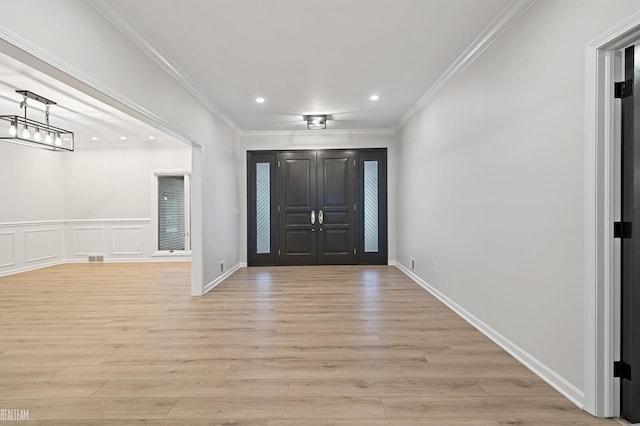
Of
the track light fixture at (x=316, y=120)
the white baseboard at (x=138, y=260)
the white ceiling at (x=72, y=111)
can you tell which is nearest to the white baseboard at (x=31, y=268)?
the white baseboard at (x=138, y=260)

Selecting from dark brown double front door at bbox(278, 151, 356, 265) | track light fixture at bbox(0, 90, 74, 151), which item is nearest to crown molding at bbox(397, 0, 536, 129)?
dark brown double front door at bbox(278, 151, 356, 265)

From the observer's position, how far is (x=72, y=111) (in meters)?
5.45

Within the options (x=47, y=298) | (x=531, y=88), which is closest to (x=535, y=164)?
(x=531, y=88)

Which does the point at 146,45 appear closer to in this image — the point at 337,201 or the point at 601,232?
the point at 601,232

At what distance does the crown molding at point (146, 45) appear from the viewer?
2728 millimetres

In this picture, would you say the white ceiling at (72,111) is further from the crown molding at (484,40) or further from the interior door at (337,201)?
the crown molding at (484,40)

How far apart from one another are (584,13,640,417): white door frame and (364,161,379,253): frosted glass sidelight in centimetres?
542

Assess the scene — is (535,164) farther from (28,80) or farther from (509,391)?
(28,80)

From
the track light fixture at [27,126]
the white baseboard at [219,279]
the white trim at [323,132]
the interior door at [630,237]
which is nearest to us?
the interior door at [630,237]

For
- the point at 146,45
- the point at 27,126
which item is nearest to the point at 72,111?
the point at 27,126

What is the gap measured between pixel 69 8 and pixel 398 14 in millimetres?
2487

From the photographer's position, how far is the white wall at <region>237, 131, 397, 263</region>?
7277 millimetres

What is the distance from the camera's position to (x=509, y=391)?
7.39 ft

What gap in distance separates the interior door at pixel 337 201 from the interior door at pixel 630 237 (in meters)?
5.51
